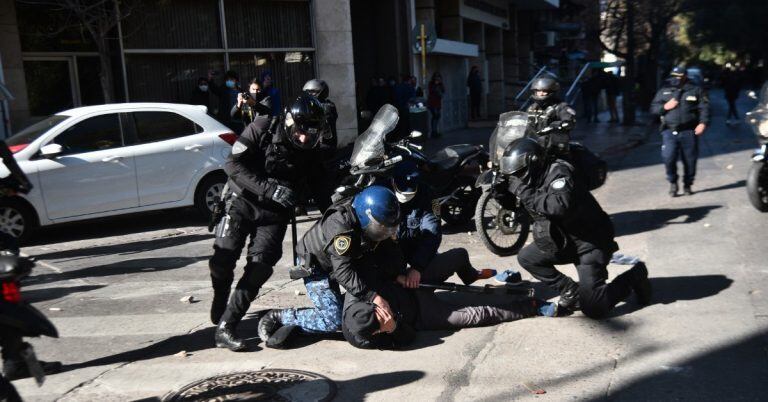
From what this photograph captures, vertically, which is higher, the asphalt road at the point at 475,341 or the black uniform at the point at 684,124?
the black uniform at the point at 684,124

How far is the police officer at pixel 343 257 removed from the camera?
4785 mm

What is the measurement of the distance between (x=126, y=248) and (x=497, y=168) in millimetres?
4496

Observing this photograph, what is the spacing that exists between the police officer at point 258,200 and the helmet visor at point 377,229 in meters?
0.62

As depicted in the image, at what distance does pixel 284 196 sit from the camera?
5.07 metres

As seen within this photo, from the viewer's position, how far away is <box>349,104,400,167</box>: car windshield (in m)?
6.16

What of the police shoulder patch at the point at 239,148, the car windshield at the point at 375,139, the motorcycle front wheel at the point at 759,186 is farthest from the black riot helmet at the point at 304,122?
the motorcycle front wheel at the point at 759,186

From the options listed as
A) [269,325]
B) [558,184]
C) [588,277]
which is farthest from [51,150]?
[588,277]

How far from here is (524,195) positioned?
557cm

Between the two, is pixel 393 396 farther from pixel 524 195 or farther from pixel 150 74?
pixel 150 74

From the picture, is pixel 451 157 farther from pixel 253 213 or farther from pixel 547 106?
pixel 253 213

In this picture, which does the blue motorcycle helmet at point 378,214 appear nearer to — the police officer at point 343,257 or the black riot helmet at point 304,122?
the police officer at point 343,257

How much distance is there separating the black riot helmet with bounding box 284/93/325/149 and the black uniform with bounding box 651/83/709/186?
681cm

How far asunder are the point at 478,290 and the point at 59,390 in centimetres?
288

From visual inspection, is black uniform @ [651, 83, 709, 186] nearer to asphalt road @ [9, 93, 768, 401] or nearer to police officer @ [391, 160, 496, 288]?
asphalt road @ [9, 93, 768, 401]
